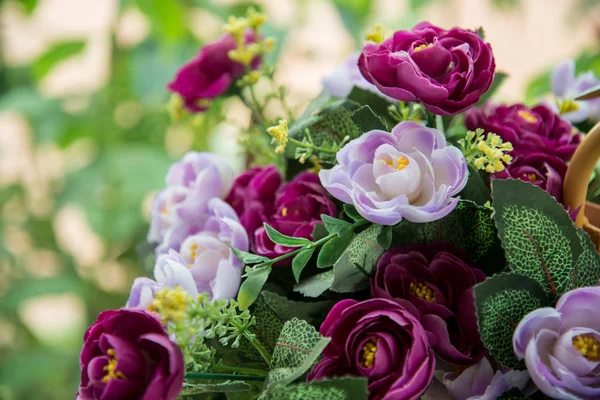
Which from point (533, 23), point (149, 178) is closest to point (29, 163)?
point (149, 178)

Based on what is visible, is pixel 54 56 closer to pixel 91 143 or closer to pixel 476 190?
pixel 91 143

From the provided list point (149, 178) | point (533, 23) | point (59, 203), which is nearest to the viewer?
point (149, 178)

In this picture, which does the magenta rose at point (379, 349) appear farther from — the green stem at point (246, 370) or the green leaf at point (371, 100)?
the green leaf at point (371, 100)

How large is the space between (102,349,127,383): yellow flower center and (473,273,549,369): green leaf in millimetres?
189

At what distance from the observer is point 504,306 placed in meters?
0.35

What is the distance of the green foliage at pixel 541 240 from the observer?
357 mm

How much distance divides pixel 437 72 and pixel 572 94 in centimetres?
20

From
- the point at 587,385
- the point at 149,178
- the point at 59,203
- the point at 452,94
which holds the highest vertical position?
the point at 452,94

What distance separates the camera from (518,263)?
14.1 inches

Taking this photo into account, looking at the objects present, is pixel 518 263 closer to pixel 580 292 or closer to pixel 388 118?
pixel 580 292

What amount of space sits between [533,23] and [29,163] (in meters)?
1.69

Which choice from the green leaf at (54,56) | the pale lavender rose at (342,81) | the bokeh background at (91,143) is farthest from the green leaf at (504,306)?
the green leaf at (54,56)

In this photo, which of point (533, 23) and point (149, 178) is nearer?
point (149, 178)

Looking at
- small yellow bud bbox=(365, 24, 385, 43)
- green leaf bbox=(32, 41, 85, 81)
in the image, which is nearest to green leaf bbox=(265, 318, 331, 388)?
small yellow bud bbox=(365, 24, 385, 43)
